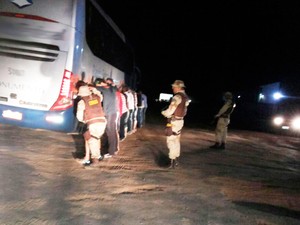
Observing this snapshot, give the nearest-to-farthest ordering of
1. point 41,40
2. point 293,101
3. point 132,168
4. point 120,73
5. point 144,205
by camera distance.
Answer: point 144,205 → point 132,168 → point 41,40 → point 120,73 → point 293,101

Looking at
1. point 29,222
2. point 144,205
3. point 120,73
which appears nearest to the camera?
point 29,222

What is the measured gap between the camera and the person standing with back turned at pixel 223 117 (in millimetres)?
11484

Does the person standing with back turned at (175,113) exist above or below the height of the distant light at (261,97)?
below

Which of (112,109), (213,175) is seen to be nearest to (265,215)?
(213,175)

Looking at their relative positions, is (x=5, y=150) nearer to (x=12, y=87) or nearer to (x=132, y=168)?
(x=12, y=87)

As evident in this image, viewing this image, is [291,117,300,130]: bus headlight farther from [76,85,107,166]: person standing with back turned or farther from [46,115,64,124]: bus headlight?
[76,85,107,166]: person standing with back turned

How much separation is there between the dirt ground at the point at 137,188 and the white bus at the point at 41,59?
2.69 ft

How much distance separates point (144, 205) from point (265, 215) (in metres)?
1.79

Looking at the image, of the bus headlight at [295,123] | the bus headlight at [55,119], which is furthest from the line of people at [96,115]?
the bus headlight at [295,123]

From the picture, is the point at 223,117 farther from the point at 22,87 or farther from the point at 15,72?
the point at 15,72

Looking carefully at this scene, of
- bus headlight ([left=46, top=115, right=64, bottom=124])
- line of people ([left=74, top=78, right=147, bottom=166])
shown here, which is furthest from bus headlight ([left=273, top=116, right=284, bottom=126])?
bus headlight ([left=46, top=115, right=64, bottom=124])

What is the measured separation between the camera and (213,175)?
7926 millimetres

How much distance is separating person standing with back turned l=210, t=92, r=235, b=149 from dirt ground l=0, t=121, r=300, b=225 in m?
→ 1.66

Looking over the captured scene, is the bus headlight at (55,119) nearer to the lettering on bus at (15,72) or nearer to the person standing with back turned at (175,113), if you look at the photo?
the lettering on bus at (15,72)
